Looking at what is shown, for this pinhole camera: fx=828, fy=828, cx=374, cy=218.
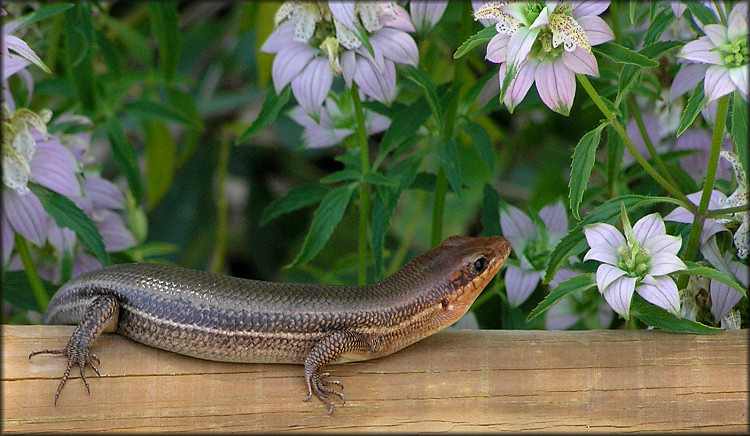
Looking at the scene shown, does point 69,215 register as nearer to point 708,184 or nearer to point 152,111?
point 152,111

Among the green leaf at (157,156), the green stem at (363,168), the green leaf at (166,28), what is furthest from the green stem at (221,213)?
the green stem at (363,168)

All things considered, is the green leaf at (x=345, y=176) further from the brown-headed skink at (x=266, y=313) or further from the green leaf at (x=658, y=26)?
the green leaf at (x=658, y=26)

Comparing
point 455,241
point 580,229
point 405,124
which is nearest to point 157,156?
point 405,124

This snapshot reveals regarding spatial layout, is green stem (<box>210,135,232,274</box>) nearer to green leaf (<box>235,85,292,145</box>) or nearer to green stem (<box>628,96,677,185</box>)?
green leaf (<box>235,85,292,145</box>)

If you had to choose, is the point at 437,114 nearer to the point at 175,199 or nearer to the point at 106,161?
the point at 175,199

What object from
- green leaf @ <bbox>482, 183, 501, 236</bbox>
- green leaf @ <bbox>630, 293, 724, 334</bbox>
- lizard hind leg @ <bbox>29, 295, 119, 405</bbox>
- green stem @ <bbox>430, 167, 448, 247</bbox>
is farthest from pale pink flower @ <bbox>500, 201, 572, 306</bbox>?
lizard hind leg @ <bbox>29, 295, 119, 405</bbox>

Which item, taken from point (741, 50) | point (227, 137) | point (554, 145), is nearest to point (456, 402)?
point (741, 50)
